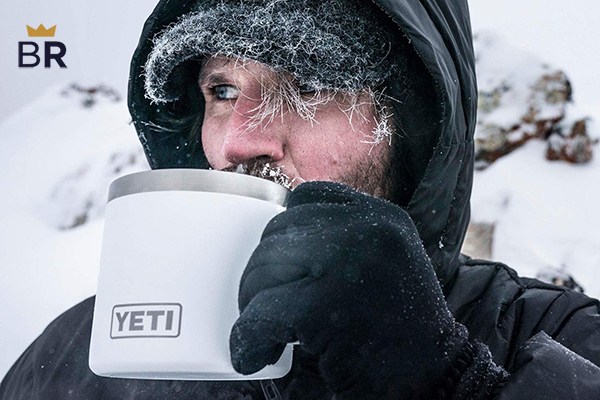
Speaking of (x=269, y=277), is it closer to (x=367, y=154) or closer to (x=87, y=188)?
(x=367, y=154)

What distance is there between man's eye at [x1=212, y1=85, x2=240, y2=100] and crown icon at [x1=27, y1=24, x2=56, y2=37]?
136 centimetres

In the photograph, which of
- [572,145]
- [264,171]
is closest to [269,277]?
[264,171]

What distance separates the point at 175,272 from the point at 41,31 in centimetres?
187

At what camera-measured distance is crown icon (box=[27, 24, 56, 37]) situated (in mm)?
2286

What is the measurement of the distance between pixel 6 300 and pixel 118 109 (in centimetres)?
72

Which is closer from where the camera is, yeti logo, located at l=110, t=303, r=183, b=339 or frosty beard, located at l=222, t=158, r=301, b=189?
yeti logo, located at l=110, t=303, r=183, b=339

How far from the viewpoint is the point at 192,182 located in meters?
0.64

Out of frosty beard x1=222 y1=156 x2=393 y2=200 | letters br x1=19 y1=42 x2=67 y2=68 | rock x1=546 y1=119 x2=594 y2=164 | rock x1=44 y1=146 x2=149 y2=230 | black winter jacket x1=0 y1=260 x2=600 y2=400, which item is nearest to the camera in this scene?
black winter jacket x1=0 y1=260 x2=600 y2=400

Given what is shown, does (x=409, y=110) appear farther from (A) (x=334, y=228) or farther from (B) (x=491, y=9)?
(B) (x=491, y=9)

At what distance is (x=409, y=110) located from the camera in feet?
3.46

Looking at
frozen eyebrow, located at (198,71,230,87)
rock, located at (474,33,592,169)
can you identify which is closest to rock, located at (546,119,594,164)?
rock, located at (474,33,592,169)

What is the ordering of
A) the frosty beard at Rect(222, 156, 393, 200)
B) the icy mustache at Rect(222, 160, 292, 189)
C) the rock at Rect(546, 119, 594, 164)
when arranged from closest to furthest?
the icy mustache at Rect(222, 160, 292, 189), the frosty beard at Rect(222, 156, 393, 200), the rock at Rect(546, 119, 594, 164)

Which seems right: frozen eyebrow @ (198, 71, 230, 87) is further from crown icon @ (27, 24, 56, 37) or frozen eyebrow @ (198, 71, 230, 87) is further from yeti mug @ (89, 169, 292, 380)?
crown icon @ (27, 24, 56, 37)

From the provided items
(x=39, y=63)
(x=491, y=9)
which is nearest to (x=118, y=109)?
(x=39, y=63)
